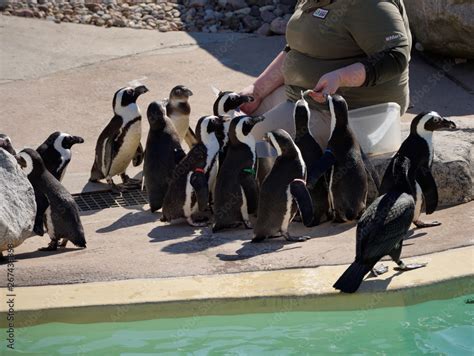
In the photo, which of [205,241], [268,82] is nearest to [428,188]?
[205,241]

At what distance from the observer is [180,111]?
767 centimetres

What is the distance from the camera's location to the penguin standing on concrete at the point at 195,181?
6.21 m

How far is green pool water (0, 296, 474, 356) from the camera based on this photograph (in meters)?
4.78

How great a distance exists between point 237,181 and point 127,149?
1513 millimetres

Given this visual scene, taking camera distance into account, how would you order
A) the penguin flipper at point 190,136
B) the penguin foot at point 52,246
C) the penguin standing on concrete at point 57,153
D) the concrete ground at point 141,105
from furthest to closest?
the penguin flipper at point 190,136, the penguin standing on concrete at point 57,153, the penguin foot at point 52,246, the concrete ground at point 141,105

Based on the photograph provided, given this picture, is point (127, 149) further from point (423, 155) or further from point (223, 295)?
point (223, 295)

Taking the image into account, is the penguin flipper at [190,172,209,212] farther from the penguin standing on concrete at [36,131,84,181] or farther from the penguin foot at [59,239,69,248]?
the penguin standing on concrete at [36,131,84,181]

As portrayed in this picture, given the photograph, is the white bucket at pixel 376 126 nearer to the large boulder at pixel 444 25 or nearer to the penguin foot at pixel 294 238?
the penguin foot at pixel 294 238

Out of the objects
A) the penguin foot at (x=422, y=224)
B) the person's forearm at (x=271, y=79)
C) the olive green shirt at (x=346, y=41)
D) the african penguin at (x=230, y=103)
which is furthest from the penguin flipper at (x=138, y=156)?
the penguin foot at (x=422, y=224)

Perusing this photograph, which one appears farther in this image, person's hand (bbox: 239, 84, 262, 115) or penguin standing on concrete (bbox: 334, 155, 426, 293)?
person's hand (bbox: 239, 84, 262, 115)

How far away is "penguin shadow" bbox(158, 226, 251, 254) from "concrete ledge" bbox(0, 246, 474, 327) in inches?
21.5

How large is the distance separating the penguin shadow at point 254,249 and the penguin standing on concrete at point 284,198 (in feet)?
0.16

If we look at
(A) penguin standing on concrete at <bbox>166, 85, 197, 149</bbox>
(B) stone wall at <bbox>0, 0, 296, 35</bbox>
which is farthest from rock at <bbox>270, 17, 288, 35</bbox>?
(A) penguin standing on concrete at <bbox>166, 85, 197, 149</bbox>

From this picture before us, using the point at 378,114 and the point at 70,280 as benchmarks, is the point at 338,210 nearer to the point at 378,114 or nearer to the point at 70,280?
the point at 378,114
